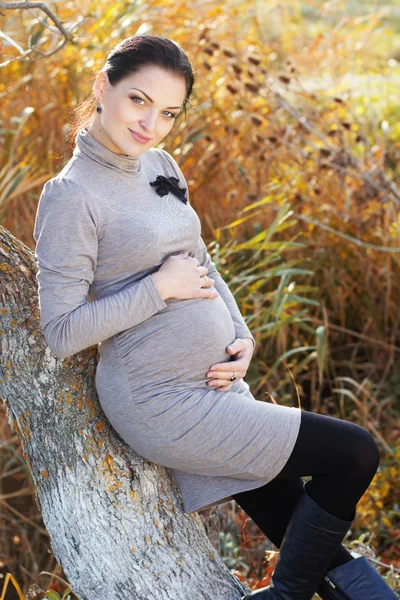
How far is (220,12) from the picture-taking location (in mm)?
4289

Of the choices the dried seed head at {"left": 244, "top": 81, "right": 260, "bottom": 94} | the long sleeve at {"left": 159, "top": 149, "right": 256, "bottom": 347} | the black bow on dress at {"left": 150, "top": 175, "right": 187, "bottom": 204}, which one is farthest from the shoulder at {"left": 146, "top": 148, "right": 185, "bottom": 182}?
the dried seed head at {"left": 244, "top": 81, "right": 260, "bottom": 94}

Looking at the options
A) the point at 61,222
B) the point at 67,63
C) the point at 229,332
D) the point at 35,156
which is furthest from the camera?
the point at 67,63

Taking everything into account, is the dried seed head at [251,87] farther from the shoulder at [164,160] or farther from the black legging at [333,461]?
the black legging at [333,461]

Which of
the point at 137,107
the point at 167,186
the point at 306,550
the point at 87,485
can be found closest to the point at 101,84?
the point at 137,107

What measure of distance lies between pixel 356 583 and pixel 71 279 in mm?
1094

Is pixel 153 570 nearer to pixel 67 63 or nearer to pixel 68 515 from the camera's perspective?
pixel 68 515

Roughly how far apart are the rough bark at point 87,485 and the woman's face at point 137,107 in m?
0.45

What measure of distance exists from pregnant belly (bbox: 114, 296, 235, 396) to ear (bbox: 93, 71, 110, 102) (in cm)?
56

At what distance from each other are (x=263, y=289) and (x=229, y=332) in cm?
191

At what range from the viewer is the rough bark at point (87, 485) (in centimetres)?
196

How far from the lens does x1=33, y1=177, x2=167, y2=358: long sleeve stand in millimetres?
1806

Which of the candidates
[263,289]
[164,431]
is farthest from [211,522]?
[263,289]

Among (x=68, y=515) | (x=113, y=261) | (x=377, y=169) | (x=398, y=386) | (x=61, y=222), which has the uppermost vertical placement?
(x=61, y=222)

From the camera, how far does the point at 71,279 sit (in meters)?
1.82
